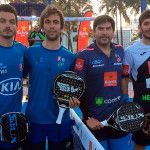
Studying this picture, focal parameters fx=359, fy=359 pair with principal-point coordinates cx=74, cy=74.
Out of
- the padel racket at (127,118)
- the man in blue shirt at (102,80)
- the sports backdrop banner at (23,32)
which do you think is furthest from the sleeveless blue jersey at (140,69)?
the sports backdrop banner at (23,32)

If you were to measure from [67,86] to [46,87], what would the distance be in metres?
0.28

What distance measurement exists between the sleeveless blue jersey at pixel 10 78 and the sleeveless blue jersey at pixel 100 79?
636 mm

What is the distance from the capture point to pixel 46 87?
3875 mm

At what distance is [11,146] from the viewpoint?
12.6 ft

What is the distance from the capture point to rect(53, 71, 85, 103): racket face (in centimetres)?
371

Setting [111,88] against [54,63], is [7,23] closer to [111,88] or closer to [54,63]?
[54,63]

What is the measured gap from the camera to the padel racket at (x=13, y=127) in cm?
367

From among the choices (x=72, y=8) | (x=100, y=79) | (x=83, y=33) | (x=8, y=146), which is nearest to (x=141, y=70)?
(x=100, y=79)

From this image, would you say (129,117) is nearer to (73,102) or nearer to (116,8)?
(73,102)

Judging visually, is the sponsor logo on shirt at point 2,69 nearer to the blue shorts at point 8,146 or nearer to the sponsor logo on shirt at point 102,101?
the blue shorts at point 8,146

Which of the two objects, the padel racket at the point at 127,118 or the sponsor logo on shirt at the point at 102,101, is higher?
the sponsor logo on shirt at the point at 102,101

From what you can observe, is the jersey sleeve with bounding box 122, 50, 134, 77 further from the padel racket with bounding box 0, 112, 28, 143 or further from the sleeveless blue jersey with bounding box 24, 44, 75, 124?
the padel racket with bounding box 0, 112, 28, 143

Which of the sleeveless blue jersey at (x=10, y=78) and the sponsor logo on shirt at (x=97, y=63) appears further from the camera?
the sponsor logo on shirt at (x=97, y=63)

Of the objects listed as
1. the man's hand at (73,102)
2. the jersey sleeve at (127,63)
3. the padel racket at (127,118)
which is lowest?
the padel racket at (127,118)
